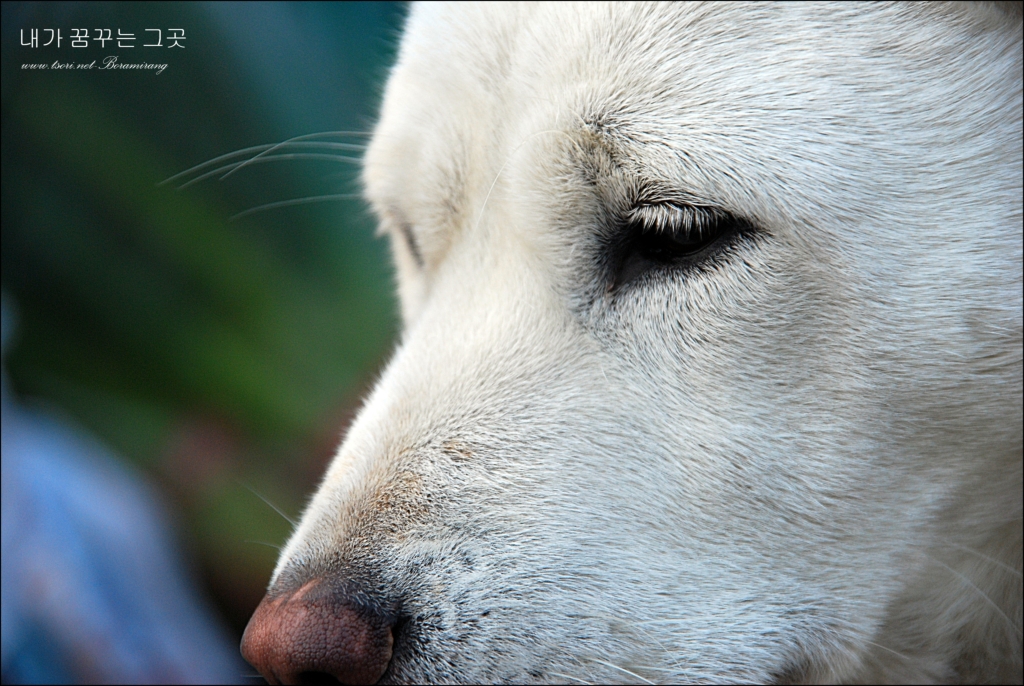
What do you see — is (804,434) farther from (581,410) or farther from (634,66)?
(634,66)

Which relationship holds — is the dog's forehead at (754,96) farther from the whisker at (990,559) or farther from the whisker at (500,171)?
the whisker at (990,559)

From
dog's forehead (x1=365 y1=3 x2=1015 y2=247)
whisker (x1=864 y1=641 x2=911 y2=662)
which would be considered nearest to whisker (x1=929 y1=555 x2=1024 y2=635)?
whisker (x1=864 y1=641 x2=911 y2=662)

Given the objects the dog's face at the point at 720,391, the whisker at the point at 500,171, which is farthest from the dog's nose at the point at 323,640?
the whisker at the point at 500,171

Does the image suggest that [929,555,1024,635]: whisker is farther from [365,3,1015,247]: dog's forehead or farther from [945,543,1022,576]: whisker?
[365,3,1015,247]: dog's forehead

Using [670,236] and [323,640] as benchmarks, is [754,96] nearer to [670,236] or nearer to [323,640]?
[670,236]

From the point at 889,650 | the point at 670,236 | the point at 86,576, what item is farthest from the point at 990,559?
the point at 86,576

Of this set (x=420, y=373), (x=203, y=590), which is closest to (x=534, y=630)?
(x=420, y=373)

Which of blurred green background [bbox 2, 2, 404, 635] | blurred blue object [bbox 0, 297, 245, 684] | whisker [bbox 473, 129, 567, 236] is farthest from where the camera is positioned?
blurred green background [bbox 2, 2, 404, 635]
